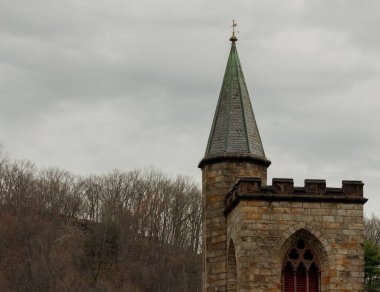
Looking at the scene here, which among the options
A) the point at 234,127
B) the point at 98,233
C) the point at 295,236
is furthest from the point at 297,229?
the point at 98,233

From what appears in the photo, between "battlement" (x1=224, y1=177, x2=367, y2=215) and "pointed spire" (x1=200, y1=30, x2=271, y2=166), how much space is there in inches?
95.2

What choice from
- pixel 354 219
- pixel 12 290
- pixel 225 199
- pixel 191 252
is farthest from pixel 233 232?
pixel 191 252

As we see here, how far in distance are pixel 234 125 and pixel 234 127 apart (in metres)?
0.07

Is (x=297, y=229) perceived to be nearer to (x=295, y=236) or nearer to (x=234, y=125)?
(x=295, y=236)

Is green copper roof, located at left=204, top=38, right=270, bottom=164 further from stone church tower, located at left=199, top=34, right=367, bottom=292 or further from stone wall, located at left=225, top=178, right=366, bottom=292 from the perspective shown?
stone wall, located at left=225, top=178, right=366, bottom=292

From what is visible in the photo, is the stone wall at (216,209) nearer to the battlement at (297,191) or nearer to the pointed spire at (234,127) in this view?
the pointed spire at (234,127)

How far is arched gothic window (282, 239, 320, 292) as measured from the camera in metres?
26.5

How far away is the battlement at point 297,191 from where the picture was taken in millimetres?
26470

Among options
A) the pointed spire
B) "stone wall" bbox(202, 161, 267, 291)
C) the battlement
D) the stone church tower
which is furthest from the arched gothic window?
the pointed spire

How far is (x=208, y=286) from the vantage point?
28.7 m

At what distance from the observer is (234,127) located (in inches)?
1164

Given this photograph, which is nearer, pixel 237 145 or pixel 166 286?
pixel 237 145

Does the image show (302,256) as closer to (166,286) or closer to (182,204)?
(166,286)

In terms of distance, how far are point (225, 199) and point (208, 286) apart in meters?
2.69
